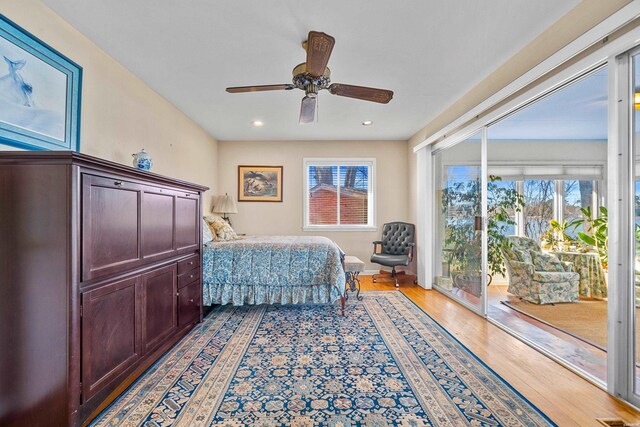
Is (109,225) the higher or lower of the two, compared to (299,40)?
lower

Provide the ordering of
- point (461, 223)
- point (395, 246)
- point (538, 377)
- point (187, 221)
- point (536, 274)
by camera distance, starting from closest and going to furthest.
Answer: point (538, 377), point (187, 221), point (536, 274), point (461, 223), point (395, 246)

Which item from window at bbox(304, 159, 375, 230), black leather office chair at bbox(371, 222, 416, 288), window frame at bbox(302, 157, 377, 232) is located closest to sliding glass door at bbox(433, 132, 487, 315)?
black leather office chair at bbox(371, 222, 416, 288)

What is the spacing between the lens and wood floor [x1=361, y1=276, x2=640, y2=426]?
156 cm

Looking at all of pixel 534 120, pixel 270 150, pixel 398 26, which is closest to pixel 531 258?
pixel 534 120

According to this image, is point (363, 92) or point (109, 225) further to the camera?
point (363, 92)

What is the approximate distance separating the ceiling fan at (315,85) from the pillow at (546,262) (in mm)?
2227

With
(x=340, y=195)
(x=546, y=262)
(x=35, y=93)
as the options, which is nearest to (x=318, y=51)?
(x=35, y=93)

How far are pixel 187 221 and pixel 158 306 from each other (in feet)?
2.69

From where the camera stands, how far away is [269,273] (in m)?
3.14

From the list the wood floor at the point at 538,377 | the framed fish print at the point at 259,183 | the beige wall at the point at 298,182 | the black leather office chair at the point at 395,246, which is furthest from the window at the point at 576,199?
the framed fish print at the point at 259,183

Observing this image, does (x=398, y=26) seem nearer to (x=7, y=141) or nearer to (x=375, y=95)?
(x=375, y=95)

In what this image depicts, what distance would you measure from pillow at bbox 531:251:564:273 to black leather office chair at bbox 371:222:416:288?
1.83 meters

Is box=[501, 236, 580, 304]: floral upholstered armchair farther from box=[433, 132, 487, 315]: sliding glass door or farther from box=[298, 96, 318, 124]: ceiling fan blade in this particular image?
box=[298, 96, 318, 124]: ceiling fan blade

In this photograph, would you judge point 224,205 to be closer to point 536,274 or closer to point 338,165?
point 338,165
